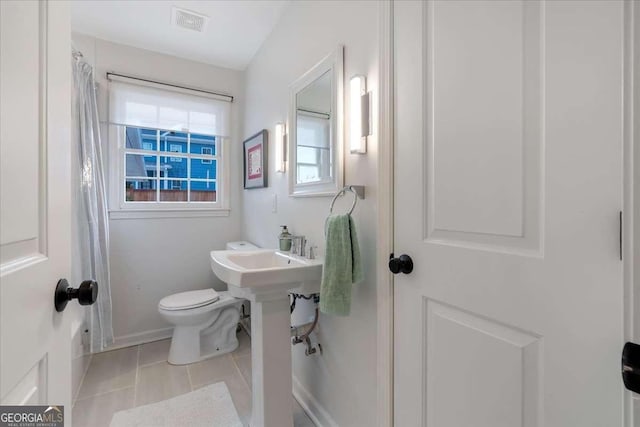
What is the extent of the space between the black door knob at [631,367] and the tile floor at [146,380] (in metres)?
1.48

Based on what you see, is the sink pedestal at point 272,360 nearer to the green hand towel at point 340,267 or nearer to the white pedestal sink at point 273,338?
the white pedestal sink at point 273,338

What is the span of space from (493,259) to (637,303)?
0.28 meters

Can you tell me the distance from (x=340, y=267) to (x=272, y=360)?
2.06 feet

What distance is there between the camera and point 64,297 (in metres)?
0.62

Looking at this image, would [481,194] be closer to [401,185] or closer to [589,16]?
[401,185]

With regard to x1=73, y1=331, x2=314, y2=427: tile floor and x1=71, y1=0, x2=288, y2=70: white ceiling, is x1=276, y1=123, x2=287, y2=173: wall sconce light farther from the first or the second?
x1=73, y1=331, x2=314, y2=427: tile floor

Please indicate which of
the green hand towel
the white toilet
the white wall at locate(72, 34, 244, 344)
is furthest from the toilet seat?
the green hand towel

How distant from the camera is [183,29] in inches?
86.9

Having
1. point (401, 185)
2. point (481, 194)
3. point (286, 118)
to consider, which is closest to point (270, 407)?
point (401, 185)

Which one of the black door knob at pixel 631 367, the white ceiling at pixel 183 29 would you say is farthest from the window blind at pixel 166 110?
the black door knob at pixel 631 367

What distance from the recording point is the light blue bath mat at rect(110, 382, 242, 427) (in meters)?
1.56

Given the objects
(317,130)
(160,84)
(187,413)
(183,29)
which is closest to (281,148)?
(317,130)

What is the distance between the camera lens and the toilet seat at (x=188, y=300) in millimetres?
2084

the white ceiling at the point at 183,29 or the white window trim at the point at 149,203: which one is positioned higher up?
the white ceiling at the point at 183,29
